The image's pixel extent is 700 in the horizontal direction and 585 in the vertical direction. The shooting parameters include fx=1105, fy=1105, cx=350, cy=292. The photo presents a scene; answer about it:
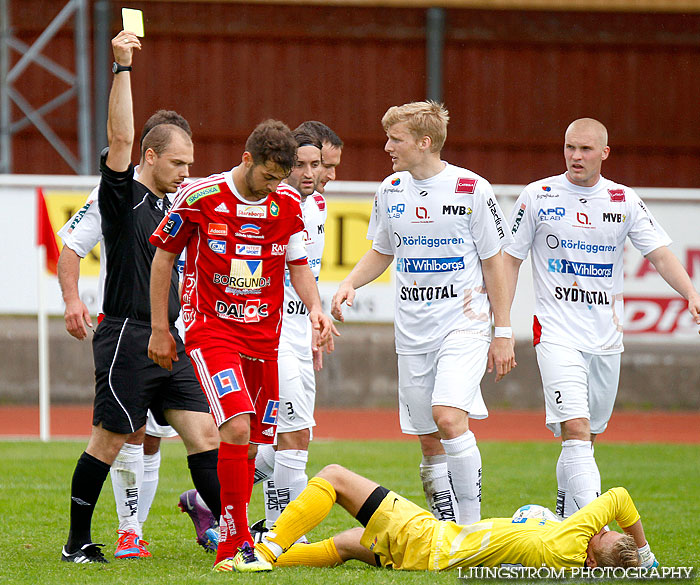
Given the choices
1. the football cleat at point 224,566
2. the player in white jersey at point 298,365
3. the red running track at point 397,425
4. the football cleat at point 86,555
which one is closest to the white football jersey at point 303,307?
the player in white jersey at point 298,365

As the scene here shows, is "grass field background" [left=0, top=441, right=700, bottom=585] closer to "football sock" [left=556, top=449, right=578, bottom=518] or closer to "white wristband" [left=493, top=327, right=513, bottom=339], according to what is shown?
"football sock" [left=556, top=449, right=578, bottom=518]

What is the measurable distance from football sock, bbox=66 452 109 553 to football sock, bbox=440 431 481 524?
1.89 m

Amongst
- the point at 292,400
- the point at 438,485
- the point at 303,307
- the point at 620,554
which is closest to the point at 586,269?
the point at 438,485

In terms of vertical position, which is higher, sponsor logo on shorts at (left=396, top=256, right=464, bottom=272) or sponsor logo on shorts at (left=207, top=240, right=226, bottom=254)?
sponsor logo on shorts at (left=207, top=240, right=226, bottom=254)

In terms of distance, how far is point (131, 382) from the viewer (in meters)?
5.80

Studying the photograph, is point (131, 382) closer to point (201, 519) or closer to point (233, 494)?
point (233, 494)

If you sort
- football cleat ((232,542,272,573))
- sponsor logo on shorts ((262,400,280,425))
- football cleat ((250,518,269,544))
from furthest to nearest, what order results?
football cleat ((250,518,269,544))
sponsor logo on shorts ((262,400,280,425))
football cleat ((232,542,272,573))

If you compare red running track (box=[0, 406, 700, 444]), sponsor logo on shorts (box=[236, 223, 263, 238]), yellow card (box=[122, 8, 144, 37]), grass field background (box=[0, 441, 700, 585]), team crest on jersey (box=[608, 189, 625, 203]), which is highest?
yellow card (box=[122, 8, 144, 37])

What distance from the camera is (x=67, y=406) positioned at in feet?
53.1

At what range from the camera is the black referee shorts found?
5.77 m

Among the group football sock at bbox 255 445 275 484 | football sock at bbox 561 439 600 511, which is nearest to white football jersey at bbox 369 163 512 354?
football sock at bbox 561 439 600 511

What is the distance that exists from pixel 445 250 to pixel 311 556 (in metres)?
1.97

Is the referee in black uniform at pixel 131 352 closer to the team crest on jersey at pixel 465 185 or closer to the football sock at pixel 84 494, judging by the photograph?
the football sock at pixel 84 494

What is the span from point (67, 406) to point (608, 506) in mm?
12236
